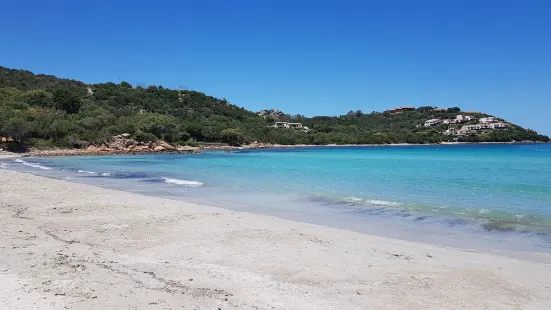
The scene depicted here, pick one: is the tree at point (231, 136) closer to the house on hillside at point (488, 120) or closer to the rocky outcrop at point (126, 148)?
the rocky outcrop at point (126, 148)

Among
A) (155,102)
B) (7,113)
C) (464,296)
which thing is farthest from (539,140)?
(464,296)

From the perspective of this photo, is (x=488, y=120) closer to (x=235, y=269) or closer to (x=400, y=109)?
(x=400, y=109)

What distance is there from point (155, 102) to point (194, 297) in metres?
104

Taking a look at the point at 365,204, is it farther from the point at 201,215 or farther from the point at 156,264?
the point at 156,264

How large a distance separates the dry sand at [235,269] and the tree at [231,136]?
73775 mm

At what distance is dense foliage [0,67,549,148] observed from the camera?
54.0m

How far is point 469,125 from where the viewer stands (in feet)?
477

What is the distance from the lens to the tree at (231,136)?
83.9 metres

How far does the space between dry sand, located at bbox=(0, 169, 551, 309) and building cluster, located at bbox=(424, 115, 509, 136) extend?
135 m

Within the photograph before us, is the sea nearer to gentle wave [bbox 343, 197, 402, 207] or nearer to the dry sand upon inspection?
gentle wave [bbox 343, 197, 402, 207]

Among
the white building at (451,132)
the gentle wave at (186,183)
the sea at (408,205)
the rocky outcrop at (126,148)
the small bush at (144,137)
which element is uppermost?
the white building at (451,132)

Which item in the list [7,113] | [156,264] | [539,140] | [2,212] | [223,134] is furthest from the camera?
[539,140]

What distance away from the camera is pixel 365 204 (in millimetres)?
14258

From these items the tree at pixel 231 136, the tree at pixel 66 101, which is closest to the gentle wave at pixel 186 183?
the tree at pixel 66 101
